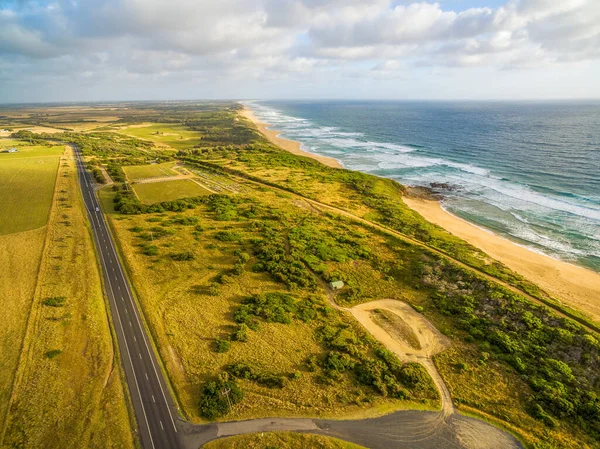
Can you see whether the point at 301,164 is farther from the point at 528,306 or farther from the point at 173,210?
the point at 528,306

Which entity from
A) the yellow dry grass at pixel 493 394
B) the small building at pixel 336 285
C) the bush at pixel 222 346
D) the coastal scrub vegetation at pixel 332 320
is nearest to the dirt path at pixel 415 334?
the yellow dry grass at pixel 493 394

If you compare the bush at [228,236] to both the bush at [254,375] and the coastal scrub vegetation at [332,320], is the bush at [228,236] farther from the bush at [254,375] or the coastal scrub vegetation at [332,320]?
the bush at [254,375]

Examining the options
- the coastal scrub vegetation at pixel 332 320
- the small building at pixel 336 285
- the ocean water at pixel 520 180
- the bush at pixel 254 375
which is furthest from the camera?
the ocean water at pixel 520 180

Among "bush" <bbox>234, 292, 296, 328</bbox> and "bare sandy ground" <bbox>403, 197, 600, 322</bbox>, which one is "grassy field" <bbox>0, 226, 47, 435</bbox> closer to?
"bush" <bbox>234, 292, 296, 328</bbox>

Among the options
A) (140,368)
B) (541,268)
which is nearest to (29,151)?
(140,368)

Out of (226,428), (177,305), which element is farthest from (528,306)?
(177,305)

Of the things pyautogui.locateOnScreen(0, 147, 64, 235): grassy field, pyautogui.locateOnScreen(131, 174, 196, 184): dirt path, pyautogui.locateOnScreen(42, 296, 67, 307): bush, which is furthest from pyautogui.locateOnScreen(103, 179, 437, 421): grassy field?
pyautogui.locateOnScreen(131, 174, 196, 184): dirt path
